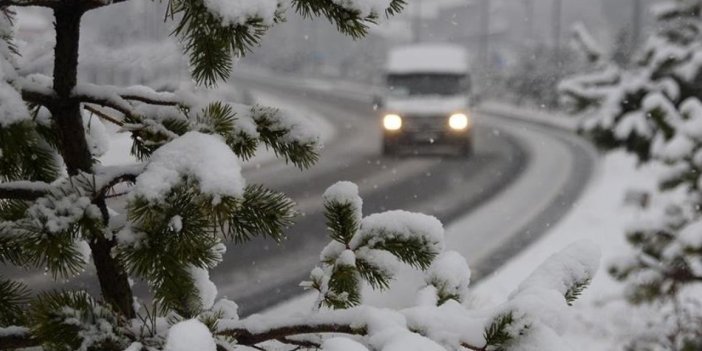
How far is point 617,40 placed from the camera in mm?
27672

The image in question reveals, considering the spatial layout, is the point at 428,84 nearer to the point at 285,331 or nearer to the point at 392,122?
the point at 392,122

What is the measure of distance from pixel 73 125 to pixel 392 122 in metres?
15.0

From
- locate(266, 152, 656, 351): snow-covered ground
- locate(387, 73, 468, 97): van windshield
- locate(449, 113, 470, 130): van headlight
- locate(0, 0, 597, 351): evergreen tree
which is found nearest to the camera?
locate(0, 0, 597, 351): evergreen tree

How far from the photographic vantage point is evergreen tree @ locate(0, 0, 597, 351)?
119 cm

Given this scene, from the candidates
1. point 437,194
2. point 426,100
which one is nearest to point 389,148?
point 426,100

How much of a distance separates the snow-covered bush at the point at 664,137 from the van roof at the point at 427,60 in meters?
4.51

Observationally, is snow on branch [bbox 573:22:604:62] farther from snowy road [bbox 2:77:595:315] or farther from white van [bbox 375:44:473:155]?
white van [bbox 375:44:473:155]

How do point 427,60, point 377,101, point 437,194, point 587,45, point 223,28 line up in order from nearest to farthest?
point 223,28 < point 437,194 < point 587,45 < point 377,101 < point 427,60

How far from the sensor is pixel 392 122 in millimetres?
16328

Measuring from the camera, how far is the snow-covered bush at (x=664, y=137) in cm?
545

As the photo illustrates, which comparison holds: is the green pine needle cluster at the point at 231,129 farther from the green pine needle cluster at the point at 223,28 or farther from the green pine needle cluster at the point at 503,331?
the green pine needle cluster at the point at 503,331

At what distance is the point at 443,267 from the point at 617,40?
28.3 metres

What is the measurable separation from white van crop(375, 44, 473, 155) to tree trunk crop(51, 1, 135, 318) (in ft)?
47.4

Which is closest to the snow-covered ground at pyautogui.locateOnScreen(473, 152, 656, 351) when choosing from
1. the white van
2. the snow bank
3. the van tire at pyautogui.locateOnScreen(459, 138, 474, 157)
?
the snow bank
